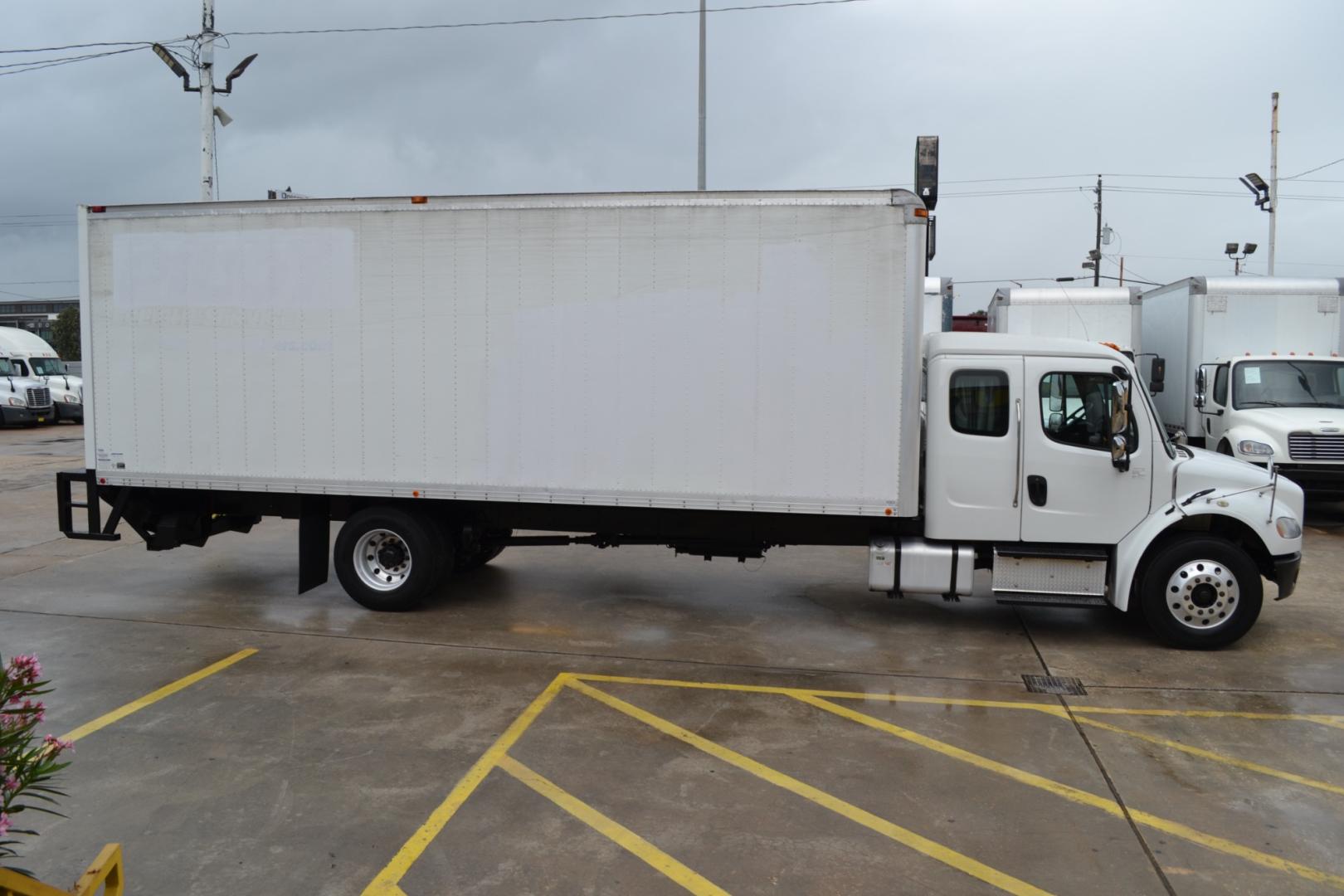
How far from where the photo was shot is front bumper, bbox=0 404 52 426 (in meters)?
30.4

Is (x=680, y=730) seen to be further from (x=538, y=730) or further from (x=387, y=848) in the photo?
(x=387, y=848)

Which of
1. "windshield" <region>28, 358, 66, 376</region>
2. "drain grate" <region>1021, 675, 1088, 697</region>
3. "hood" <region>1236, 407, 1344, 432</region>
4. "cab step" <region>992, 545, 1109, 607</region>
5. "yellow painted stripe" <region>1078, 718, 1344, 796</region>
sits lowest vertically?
"yellow painted stripe" <region>1078, 718, 1344, 796</region>

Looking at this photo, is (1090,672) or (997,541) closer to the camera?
(1090,672)

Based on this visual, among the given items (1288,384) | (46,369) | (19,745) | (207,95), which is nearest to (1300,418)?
(1288,384)

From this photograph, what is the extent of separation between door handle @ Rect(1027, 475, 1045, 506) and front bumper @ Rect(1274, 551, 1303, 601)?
1.88 meters

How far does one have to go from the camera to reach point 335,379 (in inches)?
332

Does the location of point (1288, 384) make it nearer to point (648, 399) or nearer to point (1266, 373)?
point (1266, 373)

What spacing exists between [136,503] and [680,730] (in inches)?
235

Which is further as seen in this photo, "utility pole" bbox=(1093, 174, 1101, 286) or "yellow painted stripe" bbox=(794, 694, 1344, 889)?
"utility pole" bbox=(1093, 174, 1101, 286)

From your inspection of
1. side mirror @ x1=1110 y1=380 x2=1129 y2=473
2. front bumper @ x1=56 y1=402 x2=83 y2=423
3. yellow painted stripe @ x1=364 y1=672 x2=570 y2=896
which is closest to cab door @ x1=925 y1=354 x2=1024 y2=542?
side mirror @ x1=1110 y1=380 x2=1129 y2=473

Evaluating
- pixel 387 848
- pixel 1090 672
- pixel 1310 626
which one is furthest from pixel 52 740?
pixel 1310 626

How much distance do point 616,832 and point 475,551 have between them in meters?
4.86

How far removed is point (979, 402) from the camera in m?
7.91

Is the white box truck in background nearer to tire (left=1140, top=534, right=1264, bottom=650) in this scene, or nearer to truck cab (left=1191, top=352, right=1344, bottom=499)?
truck cab (left=1191, top=352, right=1344, bottom=499)
